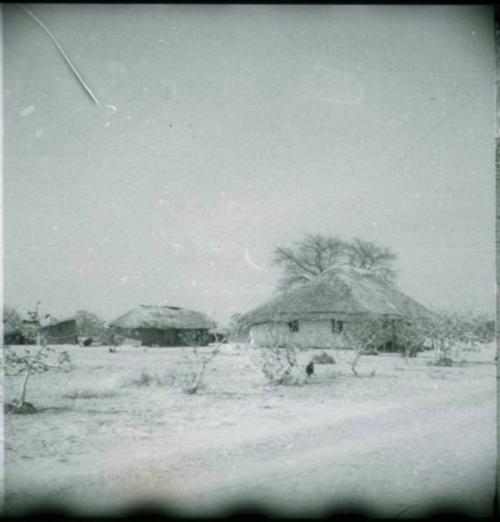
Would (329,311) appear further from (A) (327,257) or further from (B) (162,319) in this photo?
(B) (162,319)

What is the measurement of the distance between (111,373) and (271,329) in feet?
3.89

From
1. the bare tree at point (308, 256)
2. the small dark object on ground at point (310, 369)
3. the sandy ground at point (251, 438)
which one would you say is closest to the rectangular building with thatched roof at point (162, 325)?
the sandy ground at point (251, 438)

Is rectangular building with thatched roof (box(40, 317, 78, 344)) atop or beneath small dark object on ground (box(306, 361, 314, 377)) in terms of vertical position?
atop

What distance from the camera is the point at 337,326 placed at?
4098 mm

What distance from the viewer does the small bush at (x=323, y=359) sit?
3961 millimetres

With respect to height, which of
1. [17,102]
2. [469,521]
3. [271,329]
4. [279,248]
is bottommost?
[469,521]

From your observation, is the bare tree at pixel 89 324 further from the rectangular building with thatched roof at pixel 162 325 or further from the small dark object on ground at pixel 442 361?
the small dark object on ground at pixel 442 361

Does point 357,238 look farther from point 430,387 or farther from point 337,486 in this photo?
point 337,486

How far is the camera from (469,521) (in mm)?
3215

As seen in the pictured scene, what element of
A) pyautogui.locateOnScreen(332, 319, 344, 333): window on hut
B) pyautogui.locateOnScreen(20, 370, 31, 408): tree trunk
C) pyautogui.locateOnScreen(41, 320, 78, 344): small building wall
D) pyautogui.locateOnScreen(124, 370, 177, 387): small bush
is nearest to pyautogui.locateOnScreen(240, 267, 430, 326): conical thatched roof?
pyautogui.locateOnScreen(332, 319, 344, 333): window on hut

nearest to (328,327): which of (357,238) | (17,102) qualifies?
(357,238)

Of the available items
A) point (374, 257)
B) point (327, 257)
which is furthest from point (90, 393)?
point (374, 257)

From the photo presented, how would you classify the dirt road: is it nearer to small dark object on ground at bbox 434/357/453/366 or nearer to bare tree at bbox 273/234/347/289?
small dark object on ground at bbox 434/357/453/366

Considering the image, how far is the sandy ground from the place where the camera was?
3.21m
